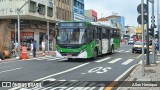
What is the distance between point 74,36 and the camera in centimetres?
2756

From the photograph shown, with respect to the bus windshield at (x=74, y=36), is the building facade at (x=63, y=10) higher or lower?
higher

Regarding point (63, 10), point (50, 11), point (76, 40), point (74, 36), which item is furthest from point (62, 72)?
point (63, 10)

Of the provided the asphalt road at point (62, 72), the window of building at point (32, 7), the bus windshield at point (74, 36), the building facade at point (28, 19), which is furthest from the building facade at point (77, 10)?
the asphalt road at point (62, 72)

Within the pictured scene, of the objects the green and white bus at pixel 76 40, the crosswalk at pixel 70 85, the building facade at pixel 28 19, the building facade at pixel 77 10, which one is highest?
the building facade at pixel 77 10

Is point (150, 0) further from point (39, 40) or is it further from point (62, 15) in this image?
point (62, 15)

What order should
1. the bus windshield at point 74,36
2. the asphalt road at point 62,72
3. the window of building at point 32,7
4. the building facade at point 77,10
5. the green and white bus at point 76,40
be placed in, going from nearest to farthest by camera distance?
the asphalt road at point 62,72, the green and white bus at point 76,40, the bus windshield at point 74,36, the window of building at point 32,7, the building facade at point 77,10

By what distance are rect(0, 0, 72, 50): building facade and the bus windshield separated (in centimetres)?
2202

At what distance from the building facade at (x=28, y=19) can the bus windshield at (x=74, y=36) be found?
22.0 metres

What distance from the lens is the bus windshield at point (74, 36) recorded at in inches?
1079

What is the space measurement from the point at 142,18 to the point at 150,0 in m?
6.98

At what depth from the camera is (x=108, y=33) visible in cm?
3591

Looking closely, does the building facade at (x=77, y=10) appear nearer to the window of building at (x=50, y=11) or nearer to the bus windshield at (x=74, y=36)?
the window of building at (x=50, y=11)

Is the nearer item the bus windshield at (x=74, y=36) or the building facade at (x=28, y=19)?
the bus windshield at (x=74, y=36)

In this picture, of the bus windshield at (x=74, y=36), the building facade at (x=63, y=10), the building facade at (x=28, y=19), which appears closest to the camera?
the bus windshield at (x=74, y=36)
